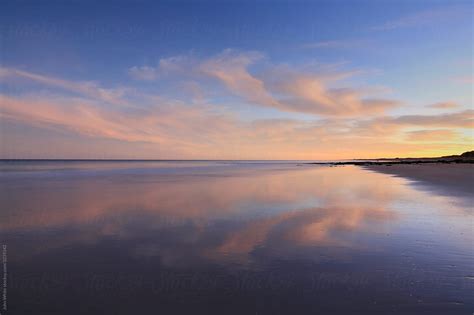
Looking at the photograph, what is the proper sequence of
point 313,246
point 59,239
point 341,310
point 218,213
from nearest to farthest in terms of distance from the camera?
1. point 341,310
2. point 313,246
3. point 59,239
4. point 218,213

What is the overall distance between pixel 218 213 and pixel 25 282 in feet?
28.6

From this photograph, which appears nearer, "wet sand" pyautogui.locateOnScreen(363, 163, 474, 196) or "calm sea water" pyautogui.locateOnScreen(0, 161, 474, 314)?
"calm sea water" pyautogui.locateOnScreen(0, 161, 474, 314)

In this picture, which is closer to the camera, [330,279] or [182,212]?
[330,279]

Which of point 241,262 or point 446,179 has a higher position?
point 446,179

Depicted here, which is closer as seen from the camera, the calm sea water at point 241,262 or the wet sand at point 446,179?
the calm sea water at point 241,262

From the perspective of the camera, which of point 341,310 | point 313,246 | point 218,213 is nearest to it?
point 341,310

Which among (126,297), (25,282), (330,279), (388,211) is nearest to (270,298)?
(330,279)

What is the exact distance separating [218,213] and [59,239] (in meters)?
6.61

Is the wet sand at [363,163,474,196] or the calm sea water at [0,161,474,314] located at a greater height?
the wet sand at [363,163,474,196]

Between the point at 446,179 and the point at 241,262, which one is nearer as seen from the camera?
the point at 241,262

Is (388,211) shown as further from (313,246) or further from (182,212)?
(182,212)

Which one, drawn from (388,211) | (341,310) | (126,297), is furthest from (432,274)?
(388,211)

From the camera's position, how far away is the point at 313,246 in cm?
902

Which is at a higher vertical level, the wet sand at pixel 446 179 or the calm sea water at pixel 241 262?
the wet sand at pixel 446 179
